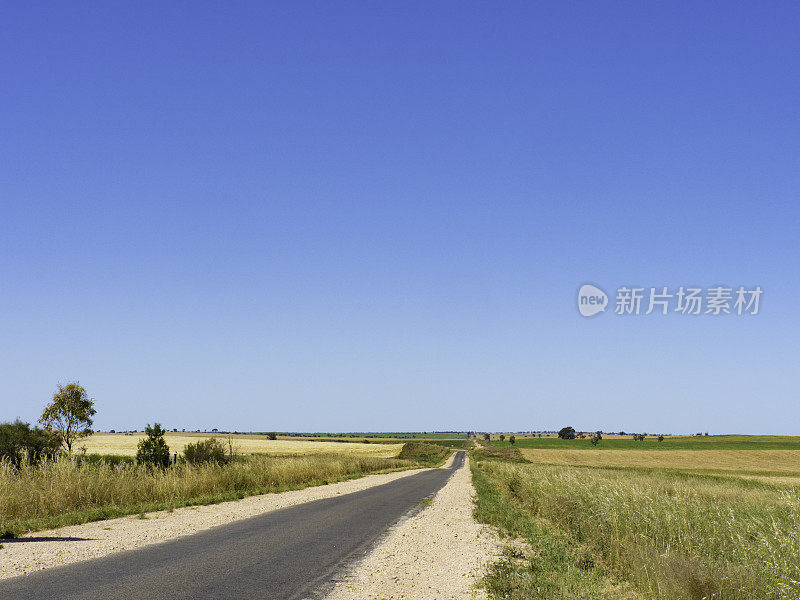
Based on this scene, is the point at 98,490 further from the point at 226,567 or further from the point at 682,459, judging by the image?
the point at 682,459

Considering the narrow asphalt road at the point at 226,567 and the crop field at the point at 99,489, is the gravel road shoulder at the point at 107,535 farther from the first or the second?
the crop field at the point at 99,489

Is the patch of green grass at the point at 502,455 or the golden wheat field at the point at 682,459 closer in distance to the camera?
the golden wheat field at the point at 682,459

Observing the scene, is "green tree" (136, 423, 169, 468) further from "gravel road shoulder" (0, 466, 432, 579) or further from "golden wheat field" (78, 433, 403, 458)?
"golden wheat field" (78, 433, 403, 458)

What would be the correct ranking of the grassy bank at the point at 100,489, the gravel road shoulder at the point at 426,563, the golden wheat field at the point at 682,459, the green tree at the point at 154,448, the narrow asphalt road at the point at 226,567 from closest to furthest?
the narrow asphalt road at the point at 226,567
the gravel road shoulder at the point at 426,563
the grassy bank at the point at 100,489
the green tree at the point at 154,448
the golden wheat field at the point at 682,459

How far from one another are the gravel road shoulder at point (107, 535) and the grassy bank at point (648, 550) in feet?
27.9

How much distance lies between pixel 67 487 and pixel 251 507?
6480 mm

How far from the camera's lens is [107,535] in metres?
14.4

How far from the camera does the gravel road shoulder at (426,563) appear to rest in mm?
9820

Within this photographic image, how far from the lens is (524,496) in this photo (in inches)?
1027

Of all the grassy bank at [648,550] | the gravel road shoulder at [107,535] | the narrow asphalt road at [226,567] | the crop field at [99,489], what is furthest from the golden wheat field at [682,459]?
the narrow asphalt road at [226,567]

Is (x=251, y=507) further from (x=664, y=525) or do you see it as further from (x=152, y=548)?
(x=664, y=525)

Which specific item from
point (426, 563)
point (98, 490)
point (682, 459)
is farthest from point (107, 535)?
point (682, 459)

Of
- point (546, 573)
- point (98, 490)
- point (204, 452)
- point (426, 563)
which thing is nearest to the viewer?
point (546, 573)

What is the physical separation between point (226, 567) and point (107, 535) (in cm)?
550
